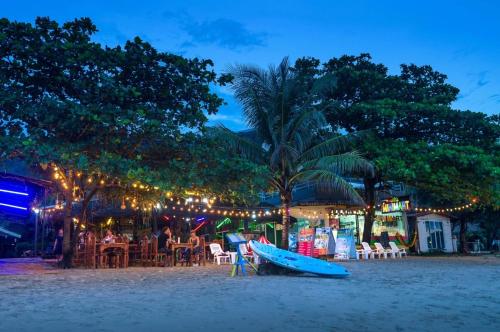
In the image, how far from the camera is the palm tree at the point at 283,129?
54.0 ft

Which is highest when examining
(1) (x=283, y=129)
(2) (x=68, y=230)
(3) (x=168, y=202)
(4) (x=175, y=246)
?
(1) (x=283, y=129)

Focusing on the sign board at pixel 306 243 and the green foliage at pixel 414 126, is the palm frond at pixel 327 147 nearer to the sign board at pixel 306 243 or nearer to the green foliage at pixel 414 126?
the green foliage at pixel 414 126

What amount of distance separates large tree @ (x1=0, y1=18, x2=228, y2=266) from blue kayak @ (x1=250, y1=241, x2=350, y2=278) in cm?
406

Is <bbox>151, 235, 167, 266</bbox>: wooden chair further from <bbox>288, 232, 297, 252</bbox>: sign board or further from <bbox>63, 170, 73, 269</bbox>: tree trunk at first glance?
<bbox>288, 232, 297, 252</bbox>: sign board

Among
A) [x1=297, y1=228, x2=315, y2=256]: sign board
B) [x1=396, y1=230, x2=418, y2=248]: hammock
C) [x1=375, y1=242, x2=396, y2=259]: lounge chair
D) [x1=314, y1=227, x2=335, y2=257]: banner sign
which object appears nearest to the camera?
[x1=297, y1=228, x2=315, y2=256]: sign board

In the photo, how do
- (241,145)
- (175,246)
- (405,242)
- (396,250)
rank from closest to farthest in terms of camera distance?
(175,246) < (241,145) < (396,250) < (405,242)

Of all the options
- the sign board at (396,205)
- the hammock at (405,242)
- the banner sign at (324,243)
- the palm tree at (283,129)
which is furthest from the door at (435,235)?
the palm tree at (283,129)

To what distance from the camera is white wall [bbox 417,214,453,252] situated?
26.7 meters

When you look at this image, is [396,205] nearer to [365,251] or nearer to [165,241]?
[365,251]

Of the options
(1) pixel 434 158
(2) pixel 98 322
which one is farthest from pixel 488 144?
(2) pixel 98 322

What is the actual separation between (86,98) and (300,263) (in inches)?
276

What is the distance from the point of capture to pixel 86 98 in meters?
11.6

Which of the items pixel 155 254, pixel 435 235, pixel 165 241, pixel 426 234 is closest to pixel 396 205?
pixel 426 234

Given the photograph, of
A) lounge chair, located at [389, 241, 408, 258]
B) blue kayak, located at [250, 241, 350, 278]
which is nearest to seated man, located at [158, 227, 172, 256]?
blue kayak, located at [250, 241, 350, 278]
